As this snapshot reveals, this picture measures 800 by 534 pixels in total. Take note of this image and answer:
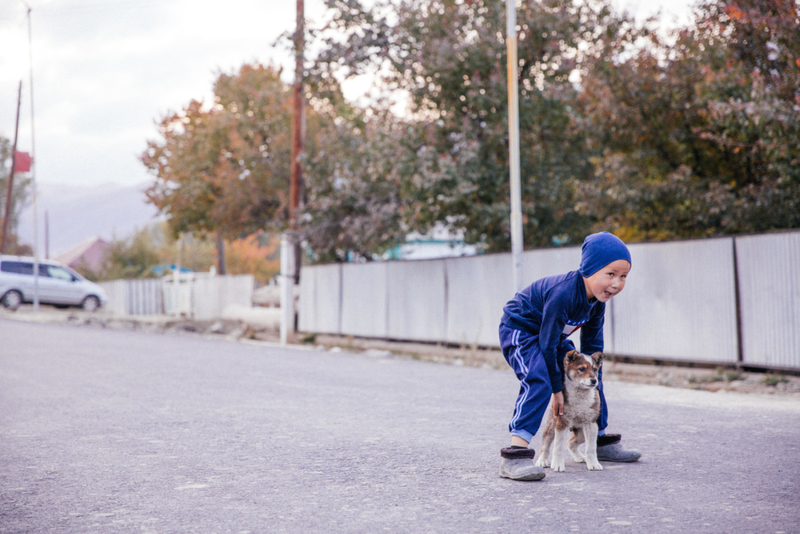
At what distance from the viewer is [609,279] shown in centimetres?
403

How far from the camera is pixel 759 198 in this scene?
11227 mm

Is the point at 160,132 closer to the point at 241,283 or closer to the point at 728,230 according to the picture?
the point at 241,283

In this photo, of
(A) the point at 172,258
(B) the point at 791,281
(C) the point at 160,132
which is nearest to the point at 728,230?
(B) the point at 791,281

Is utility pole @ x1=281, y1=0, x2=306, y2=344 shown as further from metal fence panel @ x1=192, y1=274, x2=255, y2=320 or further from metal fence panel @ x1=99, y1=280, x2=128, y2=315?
metal fence panel @ x1=99, y1=280, x2=128, y2=315

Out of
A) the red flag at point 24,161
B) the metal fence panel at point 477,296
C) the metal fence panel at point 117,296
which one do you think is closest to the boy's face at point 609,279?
the metal fence panel at point 477,296

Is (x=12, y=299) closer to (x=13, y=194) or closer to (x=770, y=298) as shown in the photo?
(x=770, y=298)

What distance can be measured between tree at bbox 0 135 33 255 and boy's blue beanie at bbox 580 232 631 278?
2353 inches

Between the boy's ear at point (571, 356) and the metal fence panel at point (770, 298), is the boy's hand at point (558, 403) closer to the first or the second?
the boy's ear at point (571, 356)

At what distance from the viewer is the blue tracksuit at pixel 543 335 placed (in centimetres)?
416

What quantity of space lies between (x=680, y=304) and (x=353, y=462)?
745 centimetres

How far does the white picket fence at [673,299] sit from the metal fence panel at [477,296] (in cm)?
2

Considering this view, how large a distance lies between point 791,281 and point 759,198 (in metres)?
2.23

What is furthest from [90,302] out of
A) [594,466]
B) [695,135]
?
[594,466]

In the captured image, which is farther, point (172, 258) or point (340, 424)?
point (172, 258)
